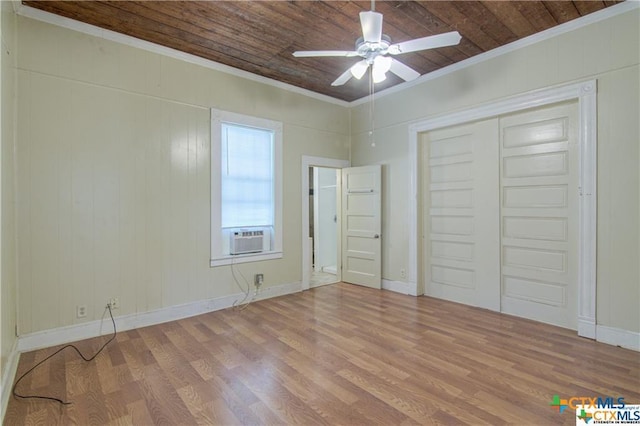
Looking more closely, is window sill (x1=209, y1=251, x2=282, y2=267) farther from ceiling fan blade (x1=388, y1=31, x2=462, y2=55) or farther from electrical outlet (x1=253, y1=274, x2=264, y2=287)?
ceiling fan blade (x1=388, y1=31, x2=462, y2=55)

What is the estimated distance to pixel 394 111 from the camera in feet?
16.4

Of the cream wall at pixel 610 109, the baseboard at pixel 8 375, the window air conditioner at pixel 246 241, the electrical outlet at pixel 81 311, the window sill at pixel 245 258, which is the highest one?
the cream wall at pixel 610 109

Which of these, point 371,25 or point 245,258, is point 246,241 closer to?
point 245,258

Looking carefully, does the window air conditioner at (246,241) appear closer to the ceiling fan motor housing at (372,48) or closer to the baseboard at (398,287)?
the baseboard at (398,287)

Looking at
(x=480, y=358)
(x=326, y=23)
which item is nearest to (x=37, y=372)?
(x=480, y=358)

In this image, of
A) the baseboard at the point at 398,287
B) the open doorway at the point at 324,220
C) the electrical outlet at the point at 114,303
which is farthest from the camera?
the open doorway at the point at 324,220

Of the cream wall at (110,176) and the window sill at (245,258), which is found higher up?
the cream wall at (110,176)

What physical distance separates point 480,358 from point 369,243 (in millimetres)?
2684

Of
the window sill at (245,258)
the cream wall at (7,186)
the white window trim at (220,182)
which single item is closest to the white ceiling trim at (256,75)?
the cream wall at (7,186)

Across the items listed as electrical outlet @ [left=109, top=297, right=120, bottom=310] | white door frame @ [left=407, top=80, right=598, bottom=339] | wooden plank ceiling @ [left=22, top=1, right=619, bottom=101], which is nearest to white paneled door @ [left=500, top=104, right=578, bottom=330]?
white door frame @ [left=407, top=80, right=598, bottom=339]

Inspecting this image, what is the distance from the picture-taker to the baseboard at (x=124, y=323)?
302 centimetres

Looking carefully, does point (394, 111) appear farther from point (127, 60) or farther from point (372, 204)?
point (127, 60)

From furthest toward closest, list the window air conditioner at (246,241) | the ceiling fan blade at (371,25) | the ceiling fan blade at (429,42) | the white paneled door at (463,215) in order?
the window air conditioner at (246,241)
the white paneled door at (463,215)
the ceiling fan blade at (429,42)
the ceiling fan blade at (371,25)

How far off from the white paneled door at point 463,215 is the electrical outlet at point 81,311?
166 inches
